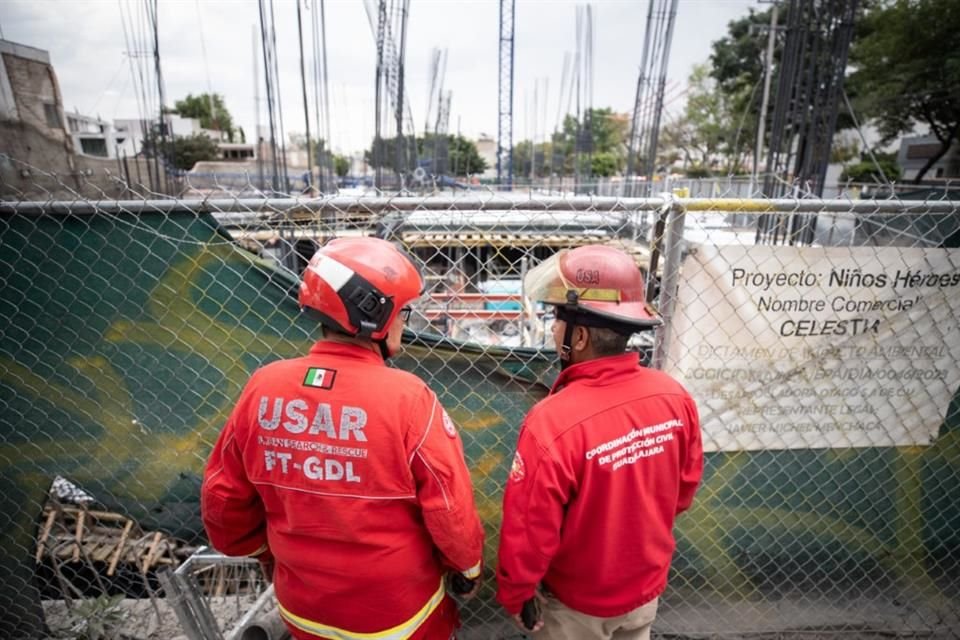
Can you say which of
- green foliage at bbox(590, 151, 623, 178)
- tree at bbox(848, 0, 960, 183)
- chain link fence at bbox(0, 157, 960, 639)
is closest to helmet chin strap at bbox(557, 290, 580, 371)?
chain link fence at bbox(0, 157, 960, 639)

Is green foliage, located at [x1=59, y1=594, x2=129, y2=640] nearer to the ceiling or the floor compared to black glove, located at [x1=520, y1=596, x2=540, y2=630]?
nearer to the floor

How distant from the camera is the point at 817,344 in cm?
230

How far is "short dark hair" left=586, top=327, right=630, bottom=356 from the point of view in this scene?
171 centimetres

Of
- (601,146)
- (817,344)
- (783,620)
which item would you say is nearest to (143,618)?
(783,620)

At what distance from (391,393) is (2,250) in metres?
1.65

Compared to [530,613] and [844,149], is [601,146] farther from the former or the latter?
[530,613]

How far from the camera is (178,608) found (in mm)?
1962

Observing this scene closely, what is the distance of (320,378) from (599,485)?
91 cm

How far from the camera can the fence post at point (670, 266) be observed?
2.10 m

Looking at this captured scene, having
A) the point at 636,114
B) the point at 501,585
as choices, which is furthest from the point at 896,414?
the point at 636,114

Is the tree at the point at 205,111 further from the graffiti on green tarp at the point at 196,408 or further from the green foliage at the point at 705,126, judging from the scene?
the graffiti on green tarp at the point at 196,408

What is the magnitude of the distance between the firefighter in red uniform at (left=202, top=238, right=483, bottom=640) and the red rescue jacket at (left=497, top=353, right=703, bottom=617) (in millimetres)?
179

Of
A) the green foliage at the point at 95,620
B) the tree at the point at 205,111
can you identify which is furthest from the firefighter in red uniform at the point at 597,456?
the tree at the point at 205,111

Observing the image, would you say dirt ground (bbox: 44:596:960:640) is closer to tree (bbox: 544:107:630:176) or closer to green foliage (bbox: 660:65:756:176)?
tree (bbox: 544:107:630:176)
